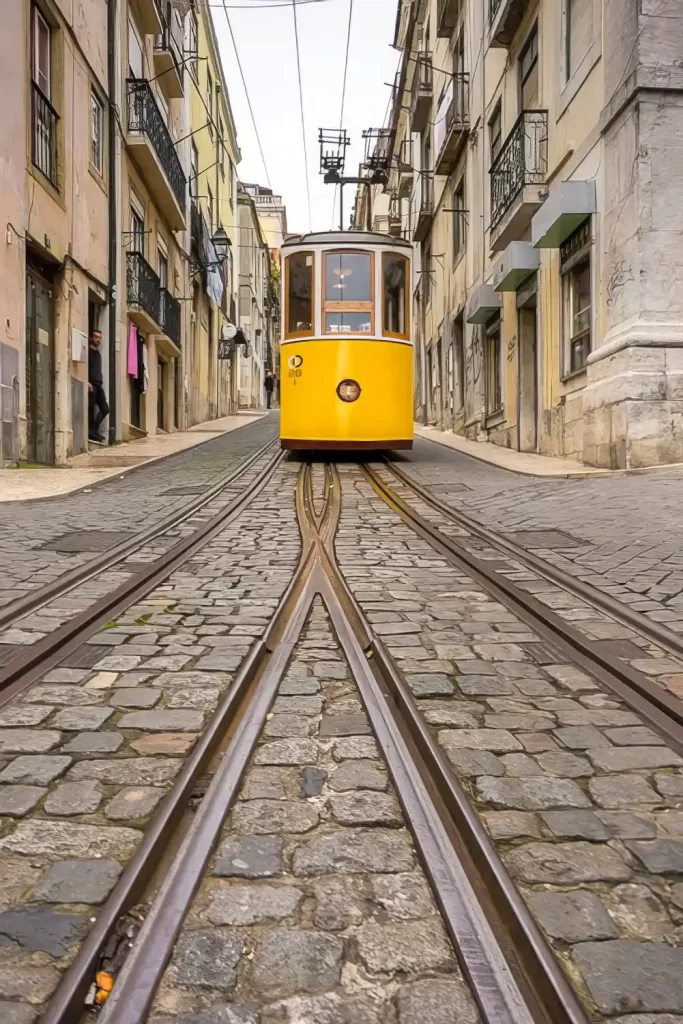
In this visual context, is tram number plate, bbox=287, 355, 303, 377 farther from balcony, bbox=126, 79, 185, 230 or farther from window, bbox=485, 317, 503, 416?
balcony, bbox=126, 79, 185, 230

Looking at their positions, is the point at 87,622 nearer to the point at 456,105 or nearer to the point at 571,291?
the point at 571,291

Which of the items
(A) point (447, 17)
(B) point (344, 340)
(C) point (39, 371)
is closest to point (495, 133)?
(A) point (447, 17)

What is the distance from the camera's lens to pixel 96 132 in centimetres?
1666

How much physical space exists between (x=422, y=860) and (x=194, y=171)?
97.1ft

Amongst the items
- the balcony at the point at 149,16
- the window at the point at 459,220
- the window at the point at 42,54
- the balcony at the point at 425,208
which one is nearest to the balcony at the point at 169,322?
the balcony at the point at 149,16

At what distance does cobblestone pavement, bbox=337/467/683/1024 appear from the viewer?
1641mm

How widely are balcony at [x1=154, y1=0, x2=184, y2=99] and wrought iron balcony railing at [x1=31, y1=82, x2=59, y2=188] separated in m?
8.32

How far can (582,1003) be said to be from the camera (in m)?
1.50

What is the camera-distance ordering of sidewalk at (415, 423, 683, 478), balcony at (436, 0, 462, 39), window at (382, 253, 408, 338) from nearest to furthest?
sidewalk at (415, 423, 683, 478) → window at (382, 253, 408, 338) → balcony at (436, 0, 462, 39)

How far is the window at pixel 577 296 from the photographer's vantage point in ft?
42.5

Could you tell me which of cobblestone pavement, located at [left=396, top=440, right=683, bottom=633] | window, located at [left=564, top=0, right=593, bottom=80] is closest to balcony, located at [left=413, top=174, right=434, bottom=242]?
window, located at [left=564, top=0, right=593, bottom=80]

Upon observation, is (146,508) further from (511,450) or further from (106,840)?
(511,450)

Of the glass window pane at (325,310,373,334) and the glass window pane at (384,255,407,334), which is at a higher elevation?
the glass window pane at (384,255,407,334)

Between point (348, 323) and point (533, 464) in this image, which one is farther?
point (533, 464)
